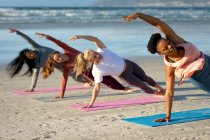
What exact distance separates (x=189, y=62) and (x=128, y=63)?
2.33 metres

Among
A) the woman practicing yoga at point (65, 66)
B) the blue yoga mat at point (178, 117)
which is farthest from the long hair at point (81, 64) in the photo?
the blue yoga mat at point (178, 117)

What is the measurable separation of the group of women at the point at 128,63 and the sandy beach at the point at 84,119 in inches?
13.4

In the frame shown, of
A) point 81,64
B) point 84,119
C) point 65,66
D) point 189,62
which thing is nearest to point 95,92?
point 81,64

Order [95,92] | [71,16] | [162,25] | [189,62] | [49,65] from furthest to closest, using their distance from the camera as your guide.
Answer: [71,16]
[49,65]
[95,92]
[189,62]
[162,25]

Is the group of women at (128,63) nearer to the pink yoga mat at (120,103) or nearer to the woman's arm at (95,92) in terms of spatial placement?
the woman's arm at (95,92)

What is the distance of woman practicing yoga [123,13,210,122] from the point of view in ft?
20.0

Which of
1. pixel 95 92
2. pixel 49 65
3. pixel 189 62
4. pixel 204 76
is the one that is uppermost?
→ pixel 189 62

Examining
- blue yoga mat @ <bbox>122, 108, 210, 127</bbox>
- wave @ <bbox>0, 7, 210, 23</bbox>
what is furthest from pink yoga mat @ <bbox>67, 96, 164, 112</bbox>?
wave @ <bbox>0, 7, 210, 23</bbox>

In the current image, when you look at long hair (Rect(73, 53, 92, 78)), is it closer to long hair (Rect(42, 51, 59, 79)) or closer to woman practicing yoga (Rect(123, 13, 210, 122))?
long hair (Rect(42, 51, 59, 79))

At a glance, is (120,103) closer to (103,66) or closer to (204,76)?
(103,66)

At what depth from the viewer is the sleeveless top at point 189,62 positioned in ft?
20.7

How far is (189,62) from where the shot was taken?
6375 millimetres

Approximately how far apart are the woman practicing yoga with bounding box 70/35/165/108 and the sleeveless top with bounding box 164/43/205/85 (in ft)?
5.81

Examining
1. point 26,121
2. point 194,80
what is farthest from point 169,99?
point 26,121
